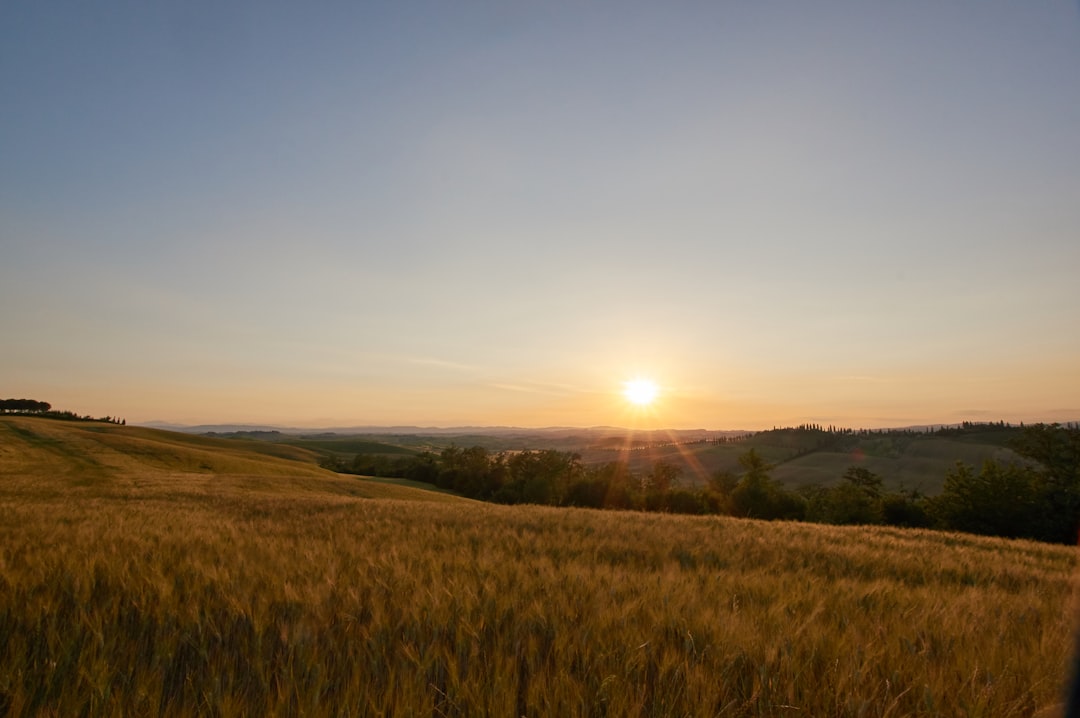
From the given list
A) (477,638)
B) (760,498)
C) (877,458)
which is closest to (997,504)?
(760,498)

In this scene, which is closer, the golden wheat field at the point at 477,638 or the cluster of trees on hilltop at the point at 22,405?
the golden wheat field at the point at 477,638

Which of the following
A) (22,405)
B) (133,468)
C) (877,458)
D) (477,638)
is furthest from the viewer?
(877,458)

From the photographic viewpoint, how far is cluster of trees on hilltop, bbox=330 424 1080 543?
1495 inches

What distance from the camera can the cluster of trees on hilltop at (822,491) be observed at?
3797 cm

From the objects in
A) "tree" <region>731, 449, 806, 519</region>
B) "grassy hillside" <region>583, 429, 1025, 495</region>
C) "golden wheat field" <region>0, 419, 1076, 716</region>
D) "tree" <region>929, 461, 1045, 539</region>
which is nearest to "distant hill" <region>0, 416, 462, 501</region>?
"golden wheat field" <region>0, 419, 1076, 716</region>

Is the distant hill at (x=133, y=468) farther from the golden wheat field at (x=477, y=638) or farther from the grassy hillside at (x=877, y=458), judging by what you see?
the grassy hillside at (x=877, y=458)

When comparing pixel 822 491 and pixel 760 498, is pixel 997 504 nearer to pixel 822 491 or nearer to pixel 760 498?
pixel 760 498

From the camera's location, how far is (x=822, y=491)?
5988 cm

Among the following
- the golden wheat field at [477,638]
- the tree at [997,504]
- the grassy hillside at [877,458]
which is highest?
the golden wheat field at [477,638]

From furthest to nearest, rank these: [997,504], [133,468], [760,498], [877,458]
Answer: [877,458], [760,498], [133,468], [997,504]

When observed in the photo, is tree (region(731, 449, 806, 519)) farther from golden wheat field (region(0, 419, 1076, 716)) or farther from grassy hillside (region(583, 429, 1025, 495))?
grassy hillside (region(583, 429, 1025, 495))

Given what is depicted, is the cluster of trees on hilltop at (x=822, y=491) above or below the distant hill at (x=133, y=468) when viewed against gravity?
below

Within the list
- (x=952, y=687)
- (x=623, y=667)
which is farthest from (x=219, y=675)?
(x=952, y=687)

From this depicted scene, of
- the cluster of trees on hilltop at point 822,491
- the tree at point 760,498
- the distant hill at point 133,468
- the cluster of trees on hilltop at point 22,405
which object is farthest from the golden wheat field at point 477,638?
the cluster of trees on hilltop at point 22,405
